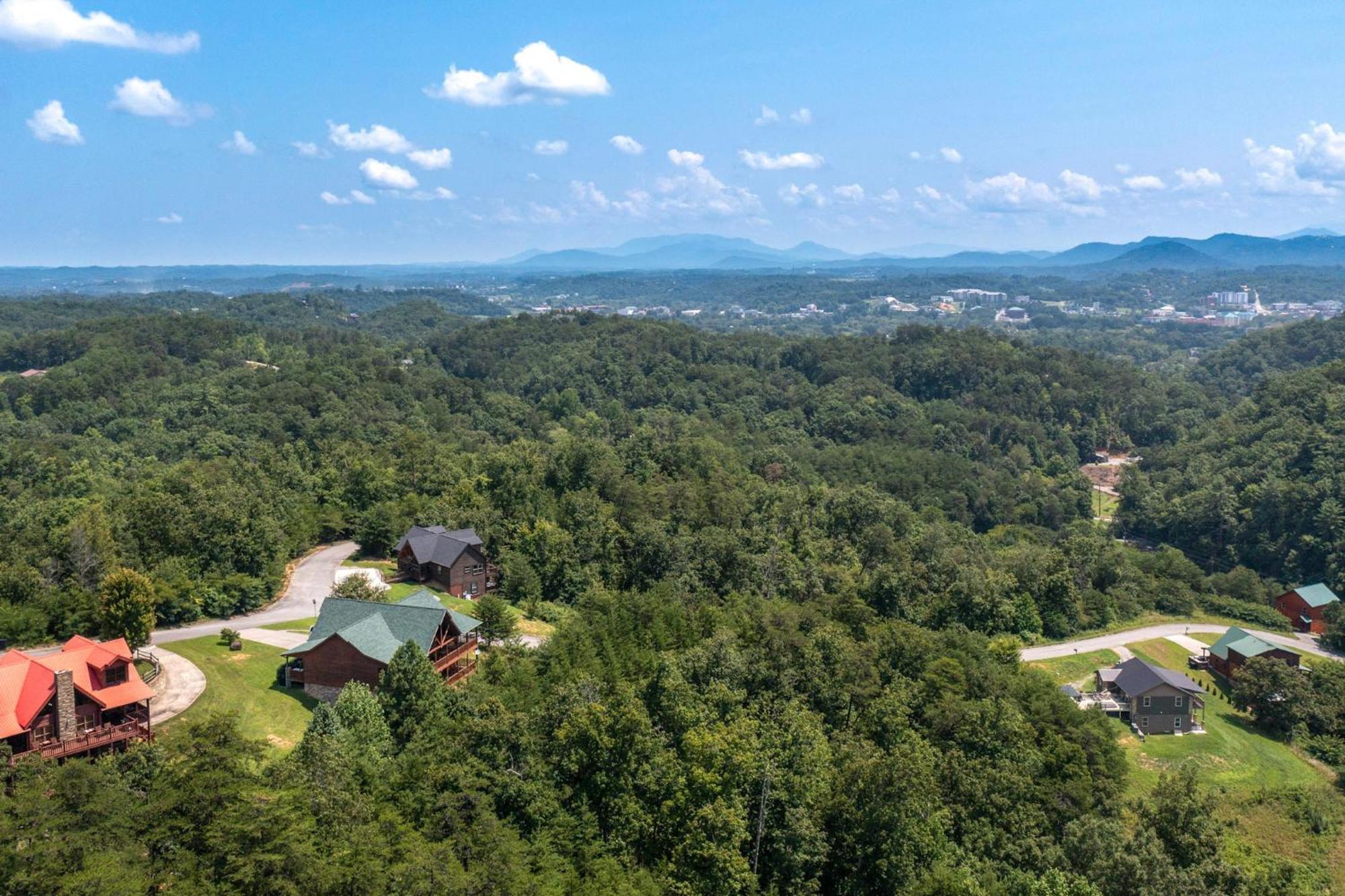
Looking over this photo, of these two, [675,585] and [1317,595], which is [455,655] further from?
[1317,595]

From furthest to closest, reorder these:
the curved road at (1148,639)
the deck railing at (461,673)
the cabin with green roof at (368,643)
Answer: the curved road at (1148,639)
the deck railing at (461,673)
the cabin with green roof at (368,643)

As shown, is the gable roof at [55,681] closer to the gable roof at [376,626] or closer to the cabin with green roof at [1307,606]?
the gable roof at [376,626]

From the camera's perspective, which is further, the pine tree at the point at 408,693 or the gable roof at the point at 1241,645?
the gable roof at the point at 1241,645

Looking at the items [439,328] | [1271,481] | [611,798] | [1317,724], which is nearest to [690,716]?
[611,798]

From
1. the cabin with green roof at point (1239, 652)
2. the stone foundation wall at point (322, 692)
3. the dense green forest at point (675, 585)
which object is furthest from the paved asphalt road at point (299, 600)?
the cabin with green roof at point (1239, 652)

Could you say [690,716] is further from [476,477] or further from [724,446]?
[724,446]

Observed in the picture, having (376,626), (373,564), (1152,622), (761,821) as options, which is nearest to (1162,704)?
(1152,622)

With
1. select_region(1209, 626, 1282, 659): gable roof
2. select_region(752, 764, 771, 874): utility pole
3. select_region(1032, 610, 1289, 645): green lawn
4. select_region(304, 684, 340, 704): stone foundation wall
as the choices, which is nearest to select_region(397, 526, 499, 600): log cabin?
select_region(304, 684, 340, 704): stone foundation wall
